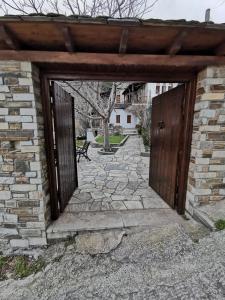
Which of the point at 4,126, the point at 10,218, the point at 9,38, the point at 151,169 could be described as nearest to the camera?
the point at 9,38

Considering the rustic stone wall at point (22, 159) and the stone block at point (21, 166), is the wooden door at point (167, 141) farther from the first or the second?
the stone block at point (21, 166)

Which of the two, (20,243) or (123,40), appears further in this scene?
(20,243)

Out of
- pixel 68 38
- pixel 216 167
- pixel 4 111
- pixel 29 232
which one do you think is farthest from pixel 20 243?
pixel 216 167

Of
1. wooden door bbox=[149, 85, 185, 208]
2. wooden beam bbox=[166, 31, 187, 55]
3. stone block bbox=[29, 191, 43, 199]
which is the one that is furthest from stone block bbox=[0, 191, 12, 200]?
wooden beam bbox=[166, 31, 187, 55]

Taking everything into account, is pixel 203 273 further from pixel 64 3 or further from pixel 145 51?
pixel 64 3

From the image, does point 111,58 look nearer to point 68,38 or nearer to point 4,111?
point 68,38

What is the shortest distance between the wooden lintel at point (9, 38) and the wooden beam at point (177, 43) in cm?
177

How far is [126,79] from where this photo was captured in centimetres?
265

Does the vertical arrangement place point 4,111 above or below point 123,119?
below

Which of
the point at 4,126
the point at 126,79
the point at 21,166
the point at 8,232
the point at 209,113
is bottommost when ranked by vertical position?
the point at 8,232

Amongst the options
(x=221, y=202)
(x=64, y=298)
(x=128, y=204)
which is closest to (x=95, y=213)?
(x=128, y=204)

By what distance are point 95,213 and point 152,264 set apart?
3.94ft

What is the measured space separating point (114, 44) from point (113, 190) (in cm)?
285

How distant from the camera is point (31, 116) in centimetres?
221
